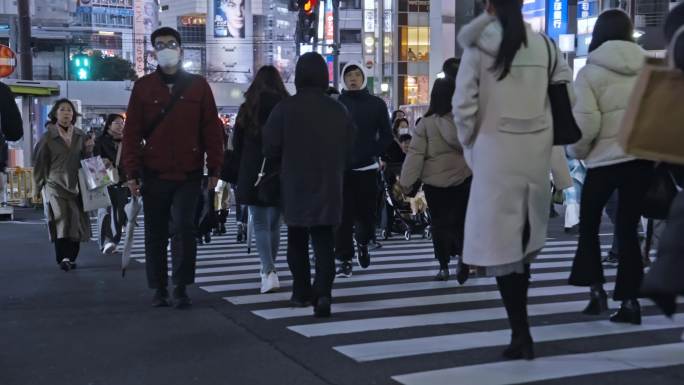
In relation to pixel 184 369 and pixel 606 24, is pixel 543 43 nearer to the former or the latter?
pixel 606 24

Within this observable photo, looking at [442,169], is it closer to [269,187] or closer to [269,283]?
[269,187]

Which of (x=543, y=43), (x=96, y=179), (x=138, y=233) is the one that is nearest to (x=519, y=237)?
(x=543, y=43)

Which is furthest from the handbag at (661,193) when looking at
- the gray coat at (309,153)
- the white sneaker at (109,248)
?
the white sneaker at (109,248)

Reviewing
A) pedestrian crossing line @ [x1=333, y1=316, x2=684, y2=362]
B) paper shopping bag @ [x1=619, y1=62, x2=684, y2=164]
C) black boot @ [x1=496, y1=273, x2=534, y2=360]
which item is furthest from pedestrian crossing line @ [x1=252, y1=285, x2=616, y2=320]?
paper shopping bag @ [x1=619, y1=62, x2=684, y2=164]

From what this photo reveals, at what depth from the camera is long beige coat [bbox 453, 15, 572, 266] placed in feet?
15.3

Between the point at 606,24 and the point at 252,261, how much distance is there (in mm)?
5450

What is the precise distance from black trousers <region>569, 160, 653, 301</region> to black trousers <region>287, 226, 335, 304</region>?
1656 mm

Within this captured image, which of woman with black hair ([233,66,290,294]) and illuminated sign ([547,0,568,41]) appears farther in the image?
illuminated sign ([547,0,568,41])

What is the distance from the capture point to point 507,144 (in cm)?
469

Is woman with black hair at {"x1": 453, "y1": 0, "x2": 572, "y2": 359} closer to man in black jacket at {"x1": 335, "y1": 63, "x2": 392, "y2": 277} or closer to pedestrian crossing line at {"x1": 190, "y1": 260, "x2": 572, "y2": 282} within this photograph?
man in black jacket at {"x1": 335, "y1": 63, "x2": 392, "y2": 277}

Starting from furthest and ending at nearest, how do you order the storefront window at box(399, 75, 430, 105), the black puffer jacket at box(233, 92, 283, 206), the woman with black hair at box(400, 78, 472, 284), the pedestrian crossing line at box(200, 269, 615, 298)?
the storefront window at box(399, 75, 430, 105)
the pedestrian crossing line at box(200, 269, 615, 298)
the woman with black hair at box(400, 78, 472, 284)
the black puffer jacket at box(233, 92, 283, 206)

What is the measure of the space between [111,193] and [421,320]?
674cm

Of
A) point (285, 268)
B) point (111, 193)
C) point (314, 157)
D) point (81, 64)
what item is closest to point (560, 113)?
point (314, 157)

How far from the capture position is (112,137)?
37.4 ft
